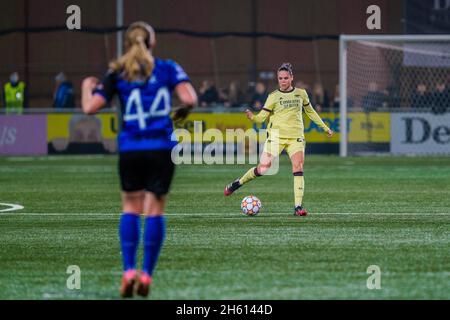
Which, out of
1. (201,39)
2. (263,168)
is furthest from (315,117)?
(201,39)

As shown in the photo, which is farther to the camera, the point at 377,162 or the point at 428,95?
the point at 428,95

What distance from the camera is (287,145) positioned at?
16.9 m

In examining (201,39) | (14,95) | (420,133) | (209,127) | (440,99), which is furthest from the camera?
(201,39)

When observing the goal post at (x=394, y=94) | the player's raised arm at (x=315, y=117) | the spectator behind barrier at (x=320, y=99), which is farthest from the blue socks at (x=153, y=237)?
the spectator behind barrier at (x=320, y=99)

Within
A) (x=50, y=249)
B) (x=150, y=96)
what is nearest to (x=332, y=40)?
(x=50, y=249)

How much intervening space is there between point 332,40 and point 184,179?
15271 mm

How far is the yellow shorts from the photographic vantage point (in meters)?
16.8

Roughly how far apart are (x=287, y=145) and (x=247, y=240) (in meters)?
4.30

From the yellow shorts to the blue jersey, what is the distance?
7633 mm

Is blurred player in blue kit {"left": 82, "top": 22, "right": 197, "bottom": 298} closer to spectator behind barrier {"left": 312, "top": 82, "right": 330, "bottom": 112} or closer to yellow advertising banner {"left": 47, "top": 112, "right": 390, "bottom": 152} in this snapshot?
yellow advertising banner {"left": 47, "top": 112, "right": 390, "bottom": 152}

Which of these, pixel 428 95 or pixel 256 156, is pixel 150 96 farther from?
pixel 428 95

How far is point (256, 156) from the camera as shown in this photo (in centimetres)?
3195

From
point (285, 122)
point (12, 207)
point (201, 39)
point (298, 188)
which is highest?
point (201, 39)

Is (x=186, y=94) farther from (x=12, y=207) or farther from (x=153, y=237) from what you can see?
(x=12, y=207)
